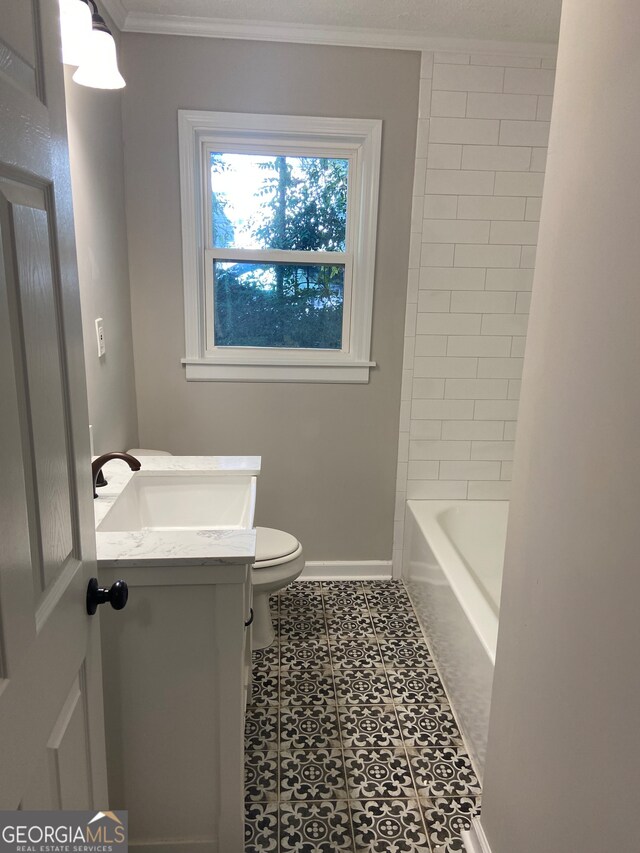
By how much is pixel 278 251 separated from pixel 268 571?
149cm

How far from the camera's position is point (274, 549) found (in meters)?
2.37

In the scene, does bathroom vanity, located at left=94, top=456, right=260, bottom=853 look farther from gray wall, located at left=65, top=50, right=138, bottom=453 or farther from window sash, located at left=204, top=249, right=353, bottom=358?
window sash, located at left=204, top=249, right=353, bottom=358

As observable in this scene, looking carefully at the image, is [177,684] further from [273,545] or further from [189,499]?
[273,545]

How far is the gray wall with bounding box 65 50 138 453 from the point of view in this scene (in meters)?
2.04

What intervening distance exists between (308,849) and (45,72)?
189 cm

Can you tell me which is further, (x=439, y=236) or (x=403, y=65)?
(x=439, y=236)

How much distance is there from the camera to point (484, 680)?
1858 mm

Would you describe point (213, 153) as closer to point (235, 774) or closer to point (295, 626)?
point (295, 626)

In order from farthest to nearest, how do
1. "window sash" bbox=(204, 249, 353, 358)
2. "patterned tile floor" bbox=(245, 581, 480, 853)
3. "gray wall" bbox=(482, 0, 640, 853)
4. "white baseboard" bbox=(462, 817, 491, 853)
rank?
"window sash" bbox=(204, 249, 353, 358), "patterned tile floor" bbox=(245, 581, 480, 853), "white baseboard" bbox=(462, 817, 491, 853), "gray wall" bbox=(482, 0, 640, 853)

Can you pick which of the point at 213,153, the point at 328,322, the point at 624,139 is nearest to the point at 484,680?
the point at 624,139

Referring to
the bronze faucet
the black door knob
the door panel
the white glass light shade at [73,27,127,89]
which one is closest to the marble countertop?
the bronze faucet

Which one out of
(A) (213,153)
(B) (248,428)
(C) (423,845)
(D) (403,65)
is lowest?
(C) (423,845)

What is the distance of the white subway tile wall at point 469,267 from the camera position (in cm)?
264

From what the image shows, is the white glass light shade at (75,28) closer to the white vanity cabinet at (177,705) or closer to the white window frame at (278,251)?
the white window frame at (278,251)
